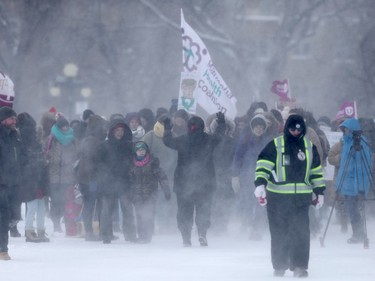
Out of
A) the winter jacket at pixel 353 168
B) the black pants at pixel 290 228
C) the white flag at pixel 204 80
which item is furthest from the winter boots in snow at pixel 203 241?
the black pants at pixel 290 228

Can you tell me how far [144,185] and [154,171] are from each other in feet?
0.79

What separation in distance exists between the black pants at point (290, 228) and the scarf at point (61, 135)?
6252mm

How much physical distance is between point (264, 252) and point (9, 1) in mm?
40057

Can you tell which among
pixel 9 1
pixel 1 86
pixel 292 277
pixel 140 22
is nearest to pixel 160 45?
pixel 140 22

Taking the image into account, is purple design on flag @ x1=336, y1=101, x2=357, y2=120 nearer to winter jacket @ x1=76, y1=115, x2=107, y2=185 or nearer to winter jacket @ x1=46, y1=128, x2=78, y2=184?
winter jacket @ x1=76, y1=115, x2=107, y2=185

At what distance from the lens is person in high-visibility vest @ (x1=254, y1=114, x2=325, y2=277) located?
47.3 feet

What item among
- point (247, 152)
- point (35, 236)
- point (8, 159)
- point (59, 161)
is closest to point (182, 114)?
point (247, 152)

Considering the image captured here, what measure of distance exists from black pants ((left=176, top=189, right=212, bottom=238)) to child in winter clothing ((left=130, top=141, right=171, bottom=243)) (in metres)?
0.88

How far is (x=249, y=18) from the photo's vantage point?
6694 centimetres

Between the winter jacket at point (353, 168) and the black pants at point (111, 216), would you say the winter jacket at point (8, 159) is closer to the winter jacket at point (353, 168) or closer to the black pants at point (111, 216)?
the black pants at point (111, 216)

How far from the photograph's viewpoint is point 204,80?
20516 mm

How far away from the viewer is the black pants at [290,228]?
567 inches

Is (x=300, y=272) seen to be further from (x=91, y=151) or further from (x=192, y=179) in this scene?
(x=91, y=151)

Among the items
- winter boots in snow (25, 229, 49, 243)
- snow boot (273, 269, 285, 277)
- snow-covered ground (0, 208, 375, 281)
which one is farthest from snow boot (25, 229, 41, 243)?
snow boot (273, 269, 285, 277)
